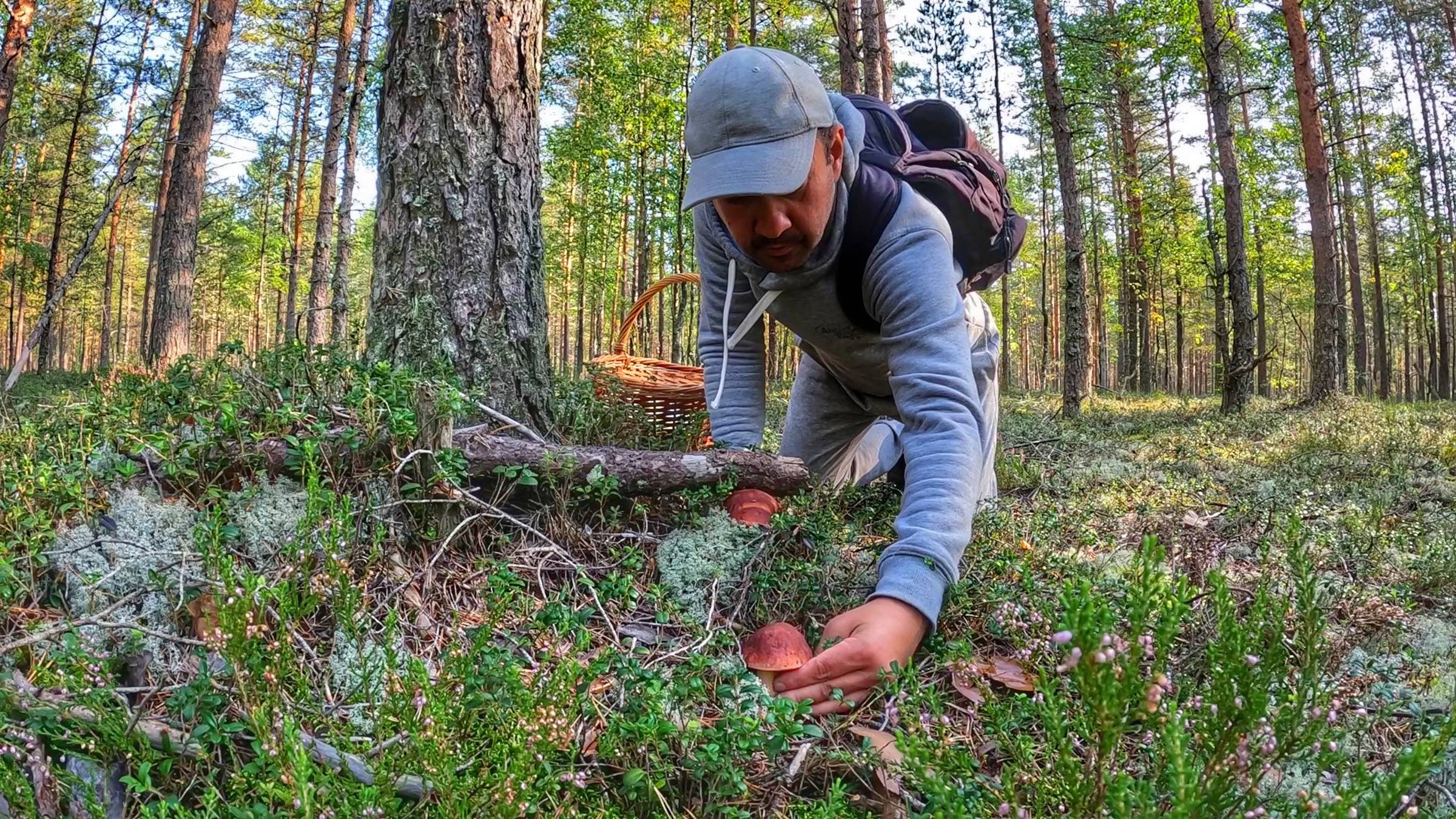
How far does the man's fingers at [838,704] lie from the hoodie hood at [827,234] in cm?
137

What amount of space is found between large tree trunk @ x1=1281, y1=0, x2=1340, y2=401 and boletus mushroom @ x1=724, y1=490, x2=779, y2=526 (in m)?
11.8

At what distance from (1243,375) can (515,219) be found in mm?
10498

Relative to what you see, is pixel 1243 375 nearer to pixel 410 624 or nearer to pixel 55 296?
pixel 410 624

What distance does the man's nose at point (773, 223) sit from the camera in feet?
7.11

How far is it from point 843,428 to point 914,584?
5.82ft

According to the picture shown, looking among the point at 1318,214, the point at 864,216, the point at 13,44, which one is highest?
the point at 13,44

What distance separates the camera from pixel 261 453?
227 cm

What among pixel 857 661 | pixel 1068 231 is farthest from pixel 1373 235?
pixel 857 661

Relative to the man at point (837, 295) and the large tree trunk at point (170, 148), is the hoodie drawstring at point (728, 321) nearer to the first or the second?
the man at point (837, 295)

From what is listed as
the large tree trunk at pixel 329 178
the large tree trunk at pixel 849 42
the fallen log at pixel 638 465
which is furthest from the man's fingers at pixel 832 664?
the large tree trunk at pixel 329 178

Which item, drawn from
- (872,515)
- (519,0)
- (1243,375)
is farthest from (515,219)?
(1243,375)

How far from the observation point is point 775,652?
72.7 inches

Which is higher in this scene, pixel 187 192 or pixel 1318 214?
pixel 187 192

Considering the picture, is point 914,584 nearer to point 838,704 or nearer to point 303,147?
point 838,704
